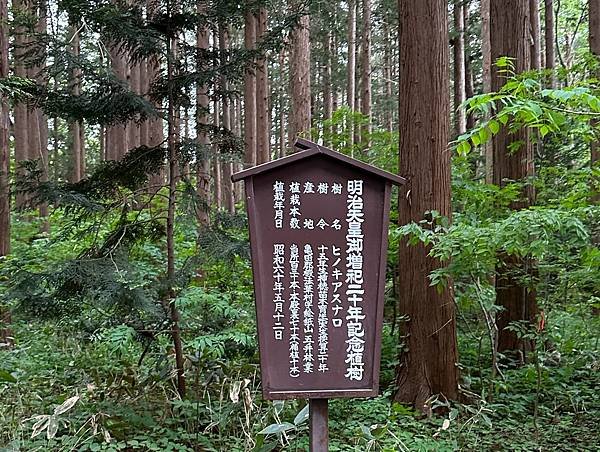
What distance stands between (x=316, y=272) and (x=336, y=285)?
0.41 feet

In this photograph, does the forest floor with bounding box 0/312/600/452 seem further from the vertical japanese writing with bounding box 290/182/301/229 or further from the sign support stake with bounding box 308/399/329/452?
the vertical japanese writing with bounding box 290/182/301/229

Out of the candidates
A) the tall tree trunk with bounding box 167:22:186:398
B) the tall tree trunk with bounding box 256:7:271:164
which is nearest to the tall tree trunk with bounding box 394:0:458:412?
the tall tree trunk with bounding box 167:22:186:398

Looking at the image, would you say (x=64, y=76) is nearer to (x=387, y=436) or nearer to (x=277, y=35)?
(x=277, y=35)

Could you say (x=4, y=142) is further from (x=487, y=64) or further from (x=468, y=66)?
(x=468, y=66)

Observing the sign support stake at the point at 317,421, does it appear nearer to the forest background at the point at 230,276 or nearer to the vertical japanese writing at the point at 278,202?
the forest background at the point at 230,276

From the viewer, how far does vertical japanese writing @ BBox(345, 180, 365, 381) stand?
304 cm

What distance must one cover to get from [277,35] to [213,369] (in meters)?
3.30

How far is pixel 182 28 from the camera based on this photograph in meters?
5.75

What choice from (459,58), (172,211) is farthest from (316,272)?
(459,58)

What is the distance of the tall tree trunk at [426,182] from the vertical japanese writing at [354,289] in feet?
9.15

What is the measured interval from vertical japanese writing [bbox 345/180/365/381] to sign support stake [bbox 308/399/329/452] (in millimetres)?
252

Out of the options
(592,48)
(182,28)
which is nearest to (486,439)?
(182,28)

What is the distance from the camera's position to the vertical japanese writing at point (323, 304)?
3000 mm

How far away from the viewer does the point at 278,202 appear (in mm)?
2994
